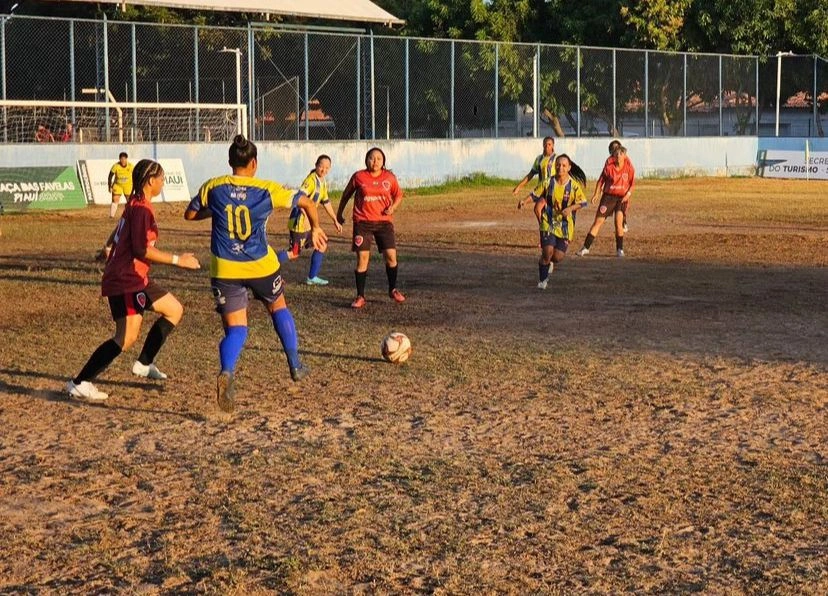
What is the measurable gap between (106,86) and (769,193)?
17394 millimetres

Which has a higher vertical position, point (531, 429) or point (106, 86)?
point (106, 86)

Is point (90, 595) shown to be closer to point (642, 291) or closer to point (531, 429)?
point (531, 429)

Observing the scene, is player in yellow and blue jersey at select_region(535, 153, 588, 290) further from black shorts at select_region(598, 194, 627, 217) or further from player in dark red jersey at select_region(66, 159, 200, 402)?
player in dark red jersey at select_region(66, 159, 200, 402)

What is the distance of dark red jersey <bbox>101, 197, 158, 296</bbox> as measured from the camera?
30.2ft

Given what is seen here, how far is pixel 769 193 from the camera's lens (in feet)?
117

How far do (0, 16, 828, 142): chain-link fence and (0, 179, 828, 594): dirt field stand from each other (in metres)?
15.6

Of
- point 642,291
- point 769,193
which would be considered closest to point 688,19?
point 769,193

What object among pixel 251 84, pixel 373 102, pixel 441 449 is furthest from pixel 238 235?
pixel 373 102

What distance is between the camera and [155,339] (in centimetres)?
1008

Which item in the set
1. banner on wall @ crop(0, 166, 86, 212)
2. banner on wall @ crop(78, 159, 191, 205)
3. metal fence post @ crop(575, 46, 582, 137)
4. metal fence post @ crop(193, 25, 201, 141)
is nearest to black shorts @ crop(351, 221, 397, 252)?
banner on wall @ crop(0, 166, 86, 212)

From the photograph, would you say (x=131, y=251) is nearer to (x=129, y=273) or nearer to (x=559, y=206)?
(x=129, y=273)

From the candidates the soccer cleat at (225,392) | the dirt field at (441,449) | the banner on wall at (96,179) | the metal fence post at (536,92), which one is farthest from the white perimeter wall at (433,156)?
the soccer cleat at (225,392)

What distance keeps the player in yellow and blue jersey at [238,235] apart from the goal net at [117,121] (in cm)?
2025

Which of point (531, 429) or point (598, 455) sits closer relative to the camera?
point (598, 455)
